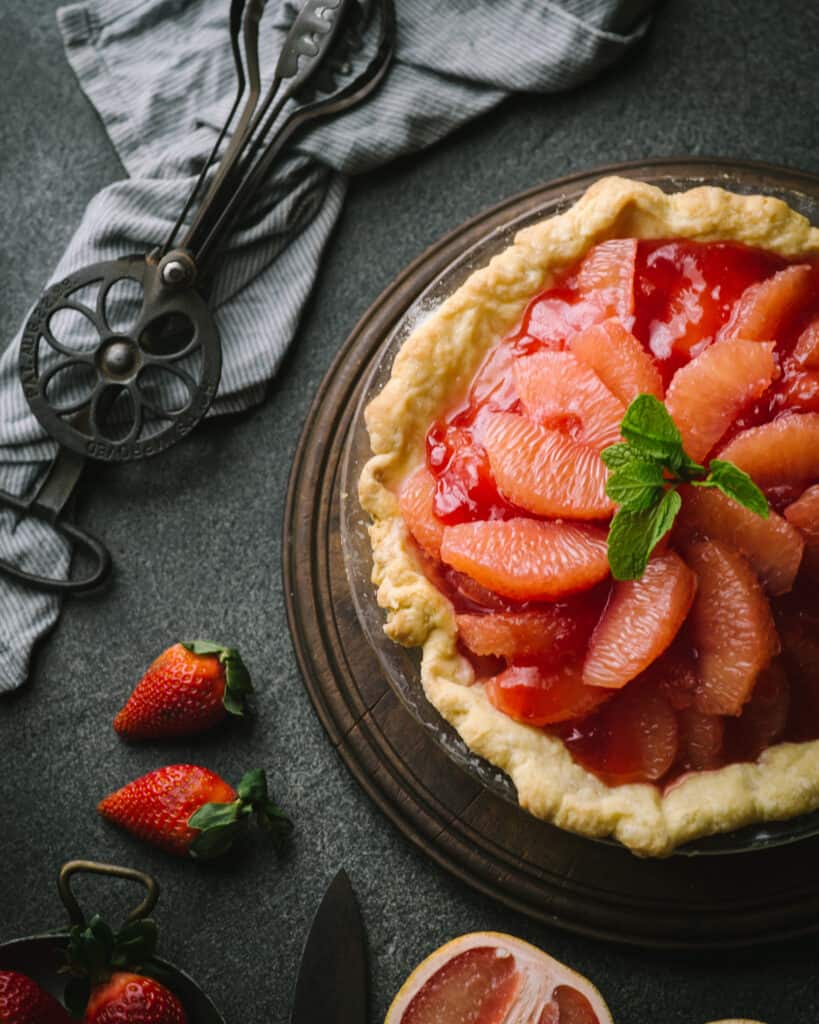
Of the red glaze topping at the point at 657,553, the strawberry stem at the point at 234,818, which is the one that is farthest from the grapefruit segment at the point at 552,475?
the strawberry stem at the point at 234,818

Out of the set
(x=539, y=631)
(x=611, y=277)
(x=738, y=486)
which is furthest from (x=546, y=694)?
(x=611, y=277)

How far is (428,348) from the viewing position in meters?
2.71

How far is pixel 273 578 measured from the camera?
10.6 ft

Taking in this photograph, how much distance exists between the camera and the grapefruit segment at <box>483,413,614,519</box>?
2348 mm

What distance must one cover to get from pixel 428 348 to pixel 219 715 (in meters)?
1.30

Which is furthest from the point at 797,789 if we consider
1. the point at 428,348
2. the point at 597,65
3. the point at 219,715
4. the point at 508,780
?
the point at 597,65

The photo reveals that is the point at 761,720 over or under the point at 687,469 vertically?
under

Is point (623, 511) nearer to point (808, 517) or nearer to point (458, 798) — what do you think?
point (808, 517)

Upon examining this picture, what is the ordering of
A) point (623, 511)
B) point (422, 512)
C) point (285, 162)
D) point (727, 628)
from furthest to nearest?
point (285, 162)
point (422, 512)
point (727, 628)
point (623, 511)

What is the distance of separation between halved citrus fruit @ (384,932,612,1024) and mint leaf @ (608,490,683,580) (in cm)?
127

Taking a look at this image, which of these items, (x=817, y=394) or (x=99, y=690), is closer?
(x=817, y=394)

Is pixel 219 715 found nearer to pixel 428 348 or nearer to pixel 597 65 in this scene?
pixel 428 348

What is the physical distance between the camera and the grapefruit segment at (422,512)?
2.57 metres

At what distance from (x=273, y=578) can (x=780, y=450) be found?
5.32ft
